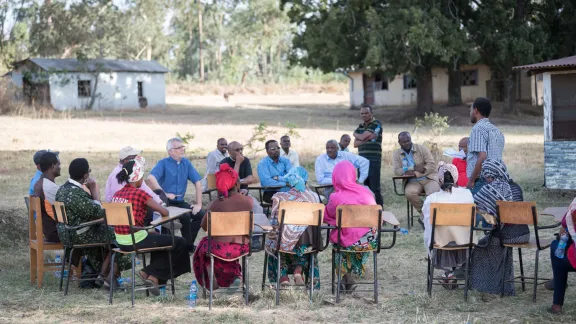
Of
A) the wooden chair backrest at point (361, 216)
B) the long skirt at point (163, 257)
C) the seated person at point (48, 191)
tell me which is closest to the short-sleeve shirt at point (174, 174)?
the seated person at point (48, 191)

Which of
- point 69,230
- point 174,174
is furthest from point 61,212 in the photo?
point 174,174

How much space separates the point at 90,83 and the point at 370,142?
36.2m

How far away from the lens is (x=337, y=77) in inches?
2975

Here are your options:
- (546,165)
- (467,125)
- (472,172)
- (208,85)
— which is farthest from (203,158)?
(208,85)

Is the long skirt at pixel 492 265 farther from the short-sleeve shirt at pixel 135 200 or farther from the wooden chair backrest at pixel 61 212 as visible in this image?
the wooden chair backrest at pixel 61 212

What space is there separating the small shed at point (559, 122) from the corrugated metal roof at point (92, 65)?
3339 cm

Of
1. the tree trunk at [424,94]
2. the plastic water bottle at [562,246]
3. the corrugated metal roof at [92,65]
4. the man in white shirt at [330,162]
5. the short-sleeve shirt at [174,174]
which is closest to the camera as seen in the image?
the plastic water bottle at [562,246]

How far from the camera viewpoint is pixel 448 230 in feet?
23.6

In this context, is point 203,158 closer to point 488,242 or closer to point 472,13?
point 488,242

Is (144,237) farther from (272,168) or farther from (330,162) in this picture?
(330,162)

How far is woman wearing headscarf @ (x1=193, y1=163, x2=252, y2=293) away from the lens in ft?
23.6

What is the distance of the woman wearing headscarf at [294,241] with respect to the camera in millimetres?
7332

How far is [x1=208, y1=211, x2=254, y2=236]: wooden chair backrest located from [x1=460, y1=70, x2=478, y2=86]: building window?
38.2 m

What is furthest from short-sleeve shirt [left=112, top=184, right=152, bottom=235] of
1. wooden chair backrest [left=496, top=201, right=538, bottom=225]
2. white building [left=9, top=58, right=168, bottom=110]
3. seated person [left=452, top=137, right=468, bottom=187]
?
white building [left=9, top=58, right=168, bottom=110]
